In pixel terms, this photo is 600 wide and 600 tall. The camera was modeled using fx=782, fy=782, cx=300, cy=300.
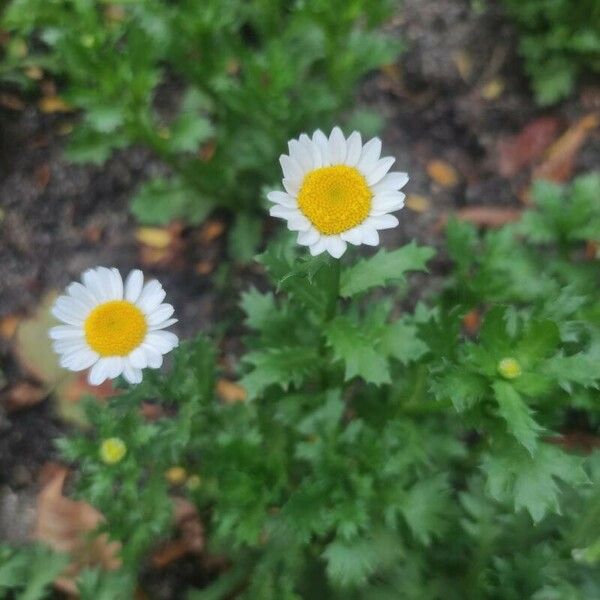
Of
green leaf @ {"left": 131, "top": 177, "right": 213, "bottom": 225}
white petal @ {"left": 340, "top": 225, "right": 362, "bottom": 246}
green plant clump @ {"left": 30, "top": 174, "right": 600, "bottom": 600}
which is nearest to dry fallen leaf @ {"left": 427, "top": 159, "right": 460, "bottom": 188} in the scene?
green plant clump @ {"left": 30, "top": 174, "right": 600, "bottom": 600}

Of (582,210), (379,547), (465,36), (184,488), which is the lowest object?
(379,547)

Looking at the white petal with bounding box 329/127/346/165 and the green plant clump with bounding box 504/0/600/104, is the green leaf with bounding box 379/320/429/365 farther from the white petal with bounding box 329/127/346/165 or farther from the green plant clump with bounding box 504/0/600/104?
the green plant clump with bounding box 504/0/600/104

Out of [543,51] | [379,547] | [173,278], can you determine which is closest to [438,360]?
[379,547]

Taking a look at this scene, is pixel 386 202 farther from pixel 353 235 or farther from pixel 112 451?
pixel 112 451

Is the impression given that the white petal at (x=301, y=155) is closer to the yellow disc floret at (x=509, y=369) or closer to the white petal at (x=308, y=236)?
the white petal at (x=308, y=236)

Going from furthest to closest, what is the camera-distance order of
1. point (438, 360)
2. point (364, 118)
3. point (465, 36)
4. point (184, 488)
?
point (465, 36) → point (364, 118) → point (184, 488) → point (438, 360)

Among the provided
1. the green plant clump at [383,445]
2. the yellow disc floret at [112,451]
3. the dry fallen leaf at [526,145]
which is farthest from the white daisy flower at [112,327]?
the dry fallen leaf at [526,145]

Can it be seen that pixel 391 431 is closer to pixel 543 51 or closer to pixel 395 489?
pixel 395 489
